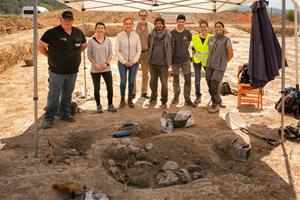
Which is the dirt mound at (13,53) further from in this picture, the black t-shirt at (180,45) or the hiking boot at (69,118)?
the black t-shirt at (180,45)

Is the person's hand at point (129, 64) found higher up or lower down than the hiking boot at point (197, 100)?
higher up

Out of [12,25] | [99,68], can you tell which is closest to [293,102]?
[99,68]

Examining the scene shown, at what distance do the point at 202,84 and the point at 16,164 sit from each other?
23.3ft

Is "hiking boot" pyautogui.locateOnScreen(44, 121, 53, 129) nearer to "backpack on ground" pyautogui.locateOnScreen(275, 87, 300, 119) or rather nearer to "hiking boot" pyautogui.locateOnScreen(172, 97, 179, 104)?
"hiking boot" pyautogui.locateOnScreen(172, 97, 179, 104)

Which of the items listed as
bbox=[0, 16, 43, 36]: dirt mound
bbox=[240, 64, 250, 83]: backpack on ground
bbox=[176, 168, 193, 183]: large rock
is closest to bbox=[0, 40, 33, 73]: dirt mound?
bbox=[0, 16, 43, 36]: dirt mound

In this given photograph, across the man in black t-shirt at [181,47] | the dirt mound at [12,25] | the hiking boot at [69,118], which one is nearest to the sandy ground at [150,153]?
the hiking boot at [69,118]

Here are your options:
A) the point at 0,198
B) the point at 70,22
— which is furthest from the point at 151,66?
the point at 0,198

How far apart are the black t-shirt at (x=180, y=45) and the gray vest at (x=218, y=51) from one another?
59 cm

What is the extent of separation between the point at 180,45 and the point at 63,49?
8.99 ft

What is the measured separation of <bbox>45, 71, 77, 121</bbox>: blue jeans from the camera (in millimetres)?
7117

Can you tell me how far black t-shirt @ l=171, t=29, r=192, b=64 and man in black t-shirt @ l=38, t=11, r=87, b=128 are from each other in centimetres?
213

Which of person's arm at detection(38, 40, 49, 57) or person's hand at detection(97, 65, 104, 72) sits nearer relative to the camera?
person's arm at detection(38, 40, 49, 57)

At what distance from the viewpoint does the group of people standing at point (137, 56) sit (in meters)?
7.09

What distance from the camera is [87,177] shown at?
4879 mm
